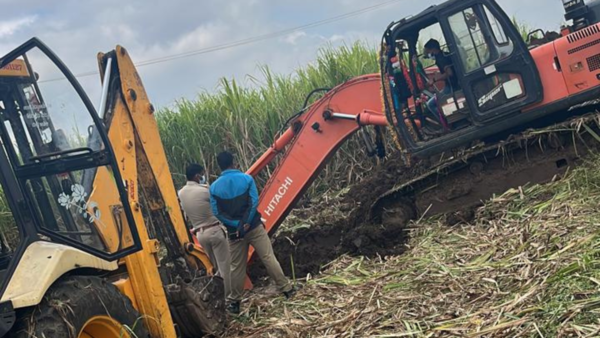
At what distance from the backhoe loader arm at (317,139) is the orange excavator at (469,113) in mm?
12

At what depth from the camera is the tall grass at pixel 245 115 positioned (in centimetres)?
1181

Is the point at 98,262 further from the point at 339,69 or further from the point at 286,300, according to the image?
the point at 339,69

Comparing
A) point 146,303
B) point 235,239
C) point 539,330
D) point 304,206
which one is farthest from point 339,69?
point 539,330

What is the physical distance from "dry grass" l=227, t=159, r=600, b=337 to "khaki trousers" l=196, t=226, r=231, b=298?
42 cm

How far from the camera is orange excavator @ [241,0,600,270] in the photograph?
7.28 metres

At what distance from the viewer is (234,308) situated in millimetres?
6602

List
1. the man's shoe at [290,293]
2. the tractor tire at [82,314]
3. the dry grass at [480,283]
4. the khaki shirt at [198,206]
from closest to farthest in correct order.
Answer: the tractor tire at [82,314]
the dry grass at [480,283]
the man's shoe at [290,293]
the khaki shirt at [198,206]

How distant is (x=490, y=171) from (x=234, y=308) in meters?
3.31

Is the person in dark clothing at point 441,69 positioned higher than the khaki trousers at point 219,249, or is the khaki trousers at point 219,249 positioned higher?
the person in dark clothing at point 441,69

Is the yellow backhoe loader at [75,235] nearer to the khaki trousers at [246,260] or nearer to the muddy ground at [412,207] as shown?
the khaki trousers at [246,260]

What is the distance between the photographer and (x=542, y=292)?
4.51 m


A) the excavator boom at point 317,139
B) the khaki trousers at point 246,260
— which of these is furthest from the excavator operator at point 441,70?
the khaki trousers at point 246,260

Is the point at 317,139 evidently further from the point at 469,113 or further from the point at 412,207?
the point at 469,113

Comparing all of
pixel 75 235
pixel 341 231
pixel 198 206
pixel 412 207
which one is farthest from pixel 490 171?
pixel 75 235
